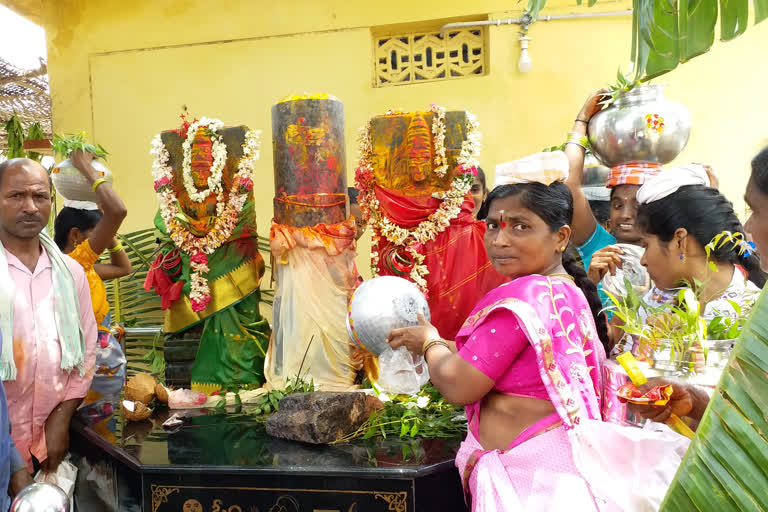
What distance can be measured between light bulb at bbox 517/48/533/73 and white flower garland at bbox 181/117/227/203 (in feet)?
11.2

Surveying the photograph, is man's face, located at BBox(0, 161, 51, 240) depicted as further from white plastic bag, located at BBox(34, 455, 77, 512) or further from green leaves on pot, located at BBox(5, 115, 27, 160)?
green leaves on pot, located at BBox(5, 115, 27, 160)

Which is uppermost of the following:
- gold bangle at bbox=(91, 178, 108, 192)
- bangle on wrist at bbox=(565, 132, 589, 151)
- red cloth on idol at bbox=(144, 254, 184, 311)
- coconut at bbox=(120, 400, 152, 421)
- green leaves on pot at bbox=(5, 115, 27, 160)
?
green leaves on pot at bbox=(5, 115, 27, 160)

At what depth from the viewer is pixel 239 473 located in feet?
8.52

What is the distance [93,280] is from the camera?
3.67 meters

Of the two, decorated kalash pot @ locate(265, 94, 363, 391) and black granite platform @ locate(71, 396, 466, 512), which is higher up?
decorated kalash pot @ locate(265, 94, 363, 391)

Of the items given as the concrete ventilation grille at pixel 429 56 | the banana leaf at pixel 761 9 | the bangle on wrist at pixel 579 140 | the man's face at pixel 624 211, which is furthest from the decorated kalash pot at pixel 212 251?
the banana leaf at pixel 761 9

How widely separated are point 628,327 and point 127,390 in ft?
9.66

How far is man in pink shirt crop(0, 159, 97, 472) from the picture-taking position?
8.79 ft

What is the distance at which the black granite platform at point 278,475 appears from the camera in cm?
250

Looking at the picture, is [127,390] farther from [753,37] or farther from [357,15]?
[753,37]

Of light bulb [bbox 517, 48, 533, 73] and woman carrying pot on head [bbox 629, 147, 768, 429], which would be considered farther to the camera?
light bulb [bbox 517, 48, 533, 73]

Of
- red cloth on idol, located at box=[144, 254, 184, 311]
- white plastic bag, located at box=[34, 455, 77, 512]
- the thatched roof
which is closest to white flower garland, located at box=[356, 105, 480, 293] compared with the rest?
red cloth on idol, located at box=[144, 254, 184, 311]

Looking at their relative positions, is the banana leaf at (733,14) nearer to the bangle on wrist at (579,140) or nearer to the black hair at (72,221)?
the bangle on wrist at (579,140)

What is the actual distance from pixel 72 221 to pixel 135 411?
4.80 feet
